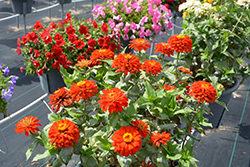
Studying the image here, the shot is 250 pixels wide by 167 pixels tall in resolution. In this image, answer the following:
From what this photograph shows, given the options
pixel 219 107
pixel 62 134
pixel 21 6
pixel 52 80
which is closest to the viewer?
pixel 62 134

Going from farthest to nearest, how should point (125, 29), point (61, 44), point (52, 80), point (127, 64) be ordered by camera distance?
point (125, 29) < point (52, 80) < point (61, 44) < point (127, 64)

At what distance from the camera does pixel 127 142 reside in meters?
0.76

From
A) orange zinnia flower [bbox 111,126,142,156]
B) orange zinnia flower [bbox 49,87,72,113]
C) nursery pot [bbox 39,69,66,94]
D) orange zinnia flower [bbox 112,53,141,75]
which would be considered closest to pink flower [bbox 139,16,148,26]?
nursery pot [bbox 39,69,66,94]

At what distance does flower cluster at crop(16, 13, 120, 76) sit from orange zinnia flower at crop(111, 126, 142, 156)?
99cm

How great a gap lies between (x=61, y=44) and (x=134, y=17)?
962 millimetres

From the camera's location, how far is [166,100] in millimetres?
1060

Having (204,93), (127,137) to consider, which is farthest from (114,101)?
(204,93)

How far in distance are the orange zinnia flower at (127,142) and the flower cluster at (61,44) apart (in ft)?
3.26

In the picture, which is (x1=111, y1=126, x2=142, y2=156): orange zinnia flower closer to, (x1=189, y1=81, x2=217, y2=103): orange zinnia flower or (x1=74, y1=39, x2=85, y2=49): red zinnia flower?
(x1=189, y1=81, x2=217, y2=103): orange zinnia flower

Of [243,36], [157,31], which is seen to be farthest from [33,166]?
[243,36]

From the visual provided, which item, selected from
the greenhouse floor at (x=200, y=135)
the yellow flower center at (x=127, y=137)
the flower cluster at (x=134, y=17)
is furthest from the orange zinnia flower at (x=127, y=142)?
the flower cluster at (x=134, y=17)

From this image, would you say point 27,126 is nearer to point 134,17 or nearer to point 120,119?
point 120,119

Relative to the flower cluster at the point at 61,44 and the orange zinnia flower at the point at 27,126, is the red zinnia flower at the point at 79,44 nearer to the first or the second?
the flower cluster at the point at 61,44

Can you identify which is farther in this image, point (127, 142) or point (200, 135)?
point (200, 135)
